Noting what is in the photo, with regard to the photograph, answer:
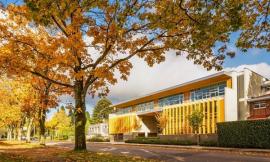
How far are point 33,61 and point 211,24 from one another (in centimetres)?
1100

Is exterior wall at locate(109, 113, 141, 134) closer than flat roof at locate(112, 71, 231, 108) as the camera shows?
No

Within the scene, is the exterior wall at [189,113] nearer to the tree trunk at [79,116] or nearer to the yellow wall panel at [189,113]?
the yellow wall panel at [189,113]

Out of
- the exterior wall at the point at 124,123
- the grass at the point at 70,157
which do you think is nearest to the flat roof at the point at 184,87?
the exterior wall at the point at 124,123

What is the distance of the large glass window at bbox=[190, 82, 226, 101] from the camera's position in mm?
47703

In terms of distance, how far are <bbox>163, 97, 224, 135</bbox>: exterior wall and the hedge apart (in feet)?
34.8

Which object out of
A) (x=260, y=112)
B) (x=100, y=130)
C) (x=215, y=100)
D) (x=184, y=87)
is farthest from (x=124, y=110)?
(x=260, y=112)

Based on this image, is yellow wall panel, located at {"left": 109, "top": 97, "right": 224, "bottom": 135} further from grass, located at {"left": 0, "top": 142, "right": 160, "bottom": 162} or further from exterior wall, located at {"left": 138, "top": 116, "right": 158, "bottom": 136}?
grass, located at {"left": 0, "top": 142, "right": 160, "bottom": 162}

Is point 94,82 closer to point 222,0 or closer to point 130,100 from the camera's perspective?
point 222,0

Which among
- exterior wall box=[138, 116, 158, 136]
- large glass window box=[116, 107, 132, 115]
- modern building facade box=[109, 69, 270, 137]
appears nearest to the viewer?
modern building facade box=[109, 69, 270, 137]

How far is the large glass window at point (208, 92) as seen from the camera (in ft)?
157

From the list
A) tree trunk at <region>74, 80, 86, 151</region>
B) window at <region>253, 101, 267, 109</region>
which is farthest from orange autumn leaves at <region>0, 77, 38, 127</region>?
window at <region>253, 101, 267, 109</region>

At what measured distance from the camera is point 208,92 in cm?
5006

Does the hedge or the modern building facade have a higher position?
the modern building facade

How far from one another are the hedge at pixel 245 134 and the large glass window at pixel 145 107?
33.2m
